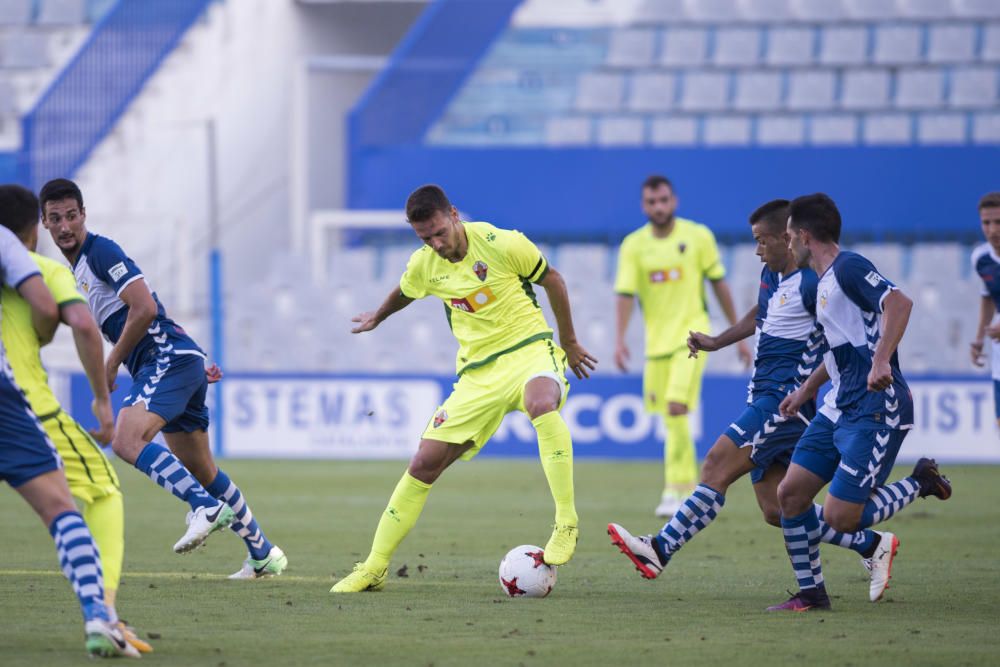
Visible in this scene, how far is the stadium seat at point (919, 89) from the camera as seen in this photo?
2170cm

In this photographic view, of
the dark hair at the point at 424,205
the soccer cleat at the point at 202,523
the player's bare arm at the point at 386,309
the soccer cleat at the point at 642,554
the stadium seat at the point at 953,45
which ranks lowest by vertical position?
the soccer cleat at the point at 642,554

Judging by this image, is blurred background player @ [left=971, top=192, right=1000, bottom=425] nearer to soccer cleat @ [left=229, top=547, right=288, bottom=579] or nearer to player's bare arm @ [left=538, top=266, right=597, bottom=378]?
player's bare arm @ [left=538, top=266, right=597, bottom=378]

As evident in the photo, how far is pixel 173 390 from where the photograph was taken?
8.29 meters

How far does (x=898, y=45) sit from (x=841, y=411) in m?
16.3

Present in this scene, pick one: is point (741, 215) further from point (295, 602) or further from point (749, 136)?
point (295, 602)

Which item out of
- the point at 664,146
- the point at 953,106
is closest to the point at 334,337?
the point at 664,146

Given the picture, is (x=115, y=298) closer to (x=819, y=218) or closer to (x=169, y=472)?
(x=169, y=472)

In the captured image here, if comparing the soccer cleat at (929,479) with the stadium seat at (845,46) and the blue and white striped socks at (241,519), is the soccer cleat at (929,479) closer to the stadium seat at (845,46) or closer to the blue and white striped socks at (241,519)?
the blue and white striped socks at (241,519)

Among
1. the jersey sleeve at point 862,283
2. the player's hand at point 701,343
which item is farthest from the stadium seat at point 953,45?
the jersey sleeve at point 862,283

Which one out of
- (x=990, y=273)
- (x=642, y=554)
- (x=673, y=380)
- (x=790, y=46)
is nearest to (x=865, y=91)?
(x=790, y=46)

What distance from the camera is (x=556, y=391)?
8.02m

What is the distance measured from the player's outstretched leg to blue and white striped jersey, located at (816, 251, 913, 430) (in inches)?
127

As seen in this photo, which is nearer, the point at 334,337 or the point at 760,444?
the point at 760,444

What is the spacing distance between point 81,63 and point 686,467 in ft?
44.5
